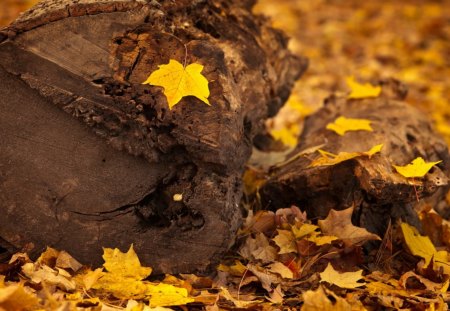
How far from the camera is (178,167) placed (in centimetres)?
240

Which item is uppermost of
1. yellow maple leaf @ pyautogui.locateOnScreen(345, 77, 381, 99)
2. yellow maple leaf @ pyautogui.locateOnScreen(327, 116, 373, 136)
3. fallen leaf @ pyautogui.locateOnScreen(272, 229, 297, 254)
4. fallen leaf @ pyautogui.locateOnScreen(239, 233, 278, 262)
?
yellow maple leaf @ pyautogui.locateOnScreen(345, 77, 381, 99)

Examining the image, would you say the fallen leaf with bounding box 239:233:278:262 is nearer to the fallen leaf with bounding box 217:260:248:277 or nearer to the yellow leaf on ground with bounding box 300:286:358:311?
the fallen leaf with bounding box 217:260:248:277

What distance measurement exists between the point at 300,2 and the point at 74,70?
7.21m

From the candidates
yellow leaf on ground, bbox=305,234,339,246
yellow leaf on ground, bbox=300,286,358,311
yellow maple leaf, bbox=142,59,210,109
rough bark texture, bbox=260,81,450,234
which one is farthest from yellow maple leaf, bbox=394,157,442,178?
yellow maple leaf, bbox=142,59,210,109

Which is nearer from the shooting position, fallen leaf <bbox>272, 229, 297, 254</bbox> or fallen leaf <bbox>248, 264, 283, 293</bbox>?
fallen leaf <bbox>248, 264, 283, 293</bbox>

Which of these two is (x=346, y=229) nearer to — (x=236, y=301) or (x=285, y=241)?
(x=285, y=241)

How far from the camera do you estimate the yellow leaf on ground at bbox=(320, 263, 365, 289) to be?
2334mm

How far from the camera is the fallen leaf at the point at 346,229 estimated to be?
2559 mm

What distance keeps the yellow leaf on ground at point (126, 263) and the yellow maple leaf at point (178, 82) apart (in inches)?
23.3

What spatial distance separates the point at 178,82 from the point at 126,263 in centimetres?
71

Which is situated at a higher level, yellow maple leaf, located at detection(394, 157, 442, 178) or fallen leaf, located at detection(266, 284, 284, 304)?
yellow maple leaf, located at detection(394, 157, 442, 178)

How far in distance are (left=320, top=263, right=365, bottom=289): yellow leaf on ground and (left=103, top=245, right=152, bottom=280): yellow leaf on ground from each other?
2.20ft

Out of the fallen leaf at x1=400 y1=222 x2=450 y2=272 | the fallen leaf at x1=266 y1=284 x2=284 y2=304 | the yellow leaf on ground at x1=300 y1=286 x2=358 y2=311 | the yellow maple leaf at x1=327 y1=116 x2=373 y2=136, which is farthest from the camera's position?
the yellow maple leaf at x1=327 y1=116 x2=373 y2=136

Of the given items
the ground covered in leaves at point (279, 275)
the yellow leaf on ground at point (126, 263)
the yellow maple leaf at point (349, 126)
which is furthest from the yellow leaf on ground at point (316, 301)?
the yellow maple leaf at point (349, 126)
